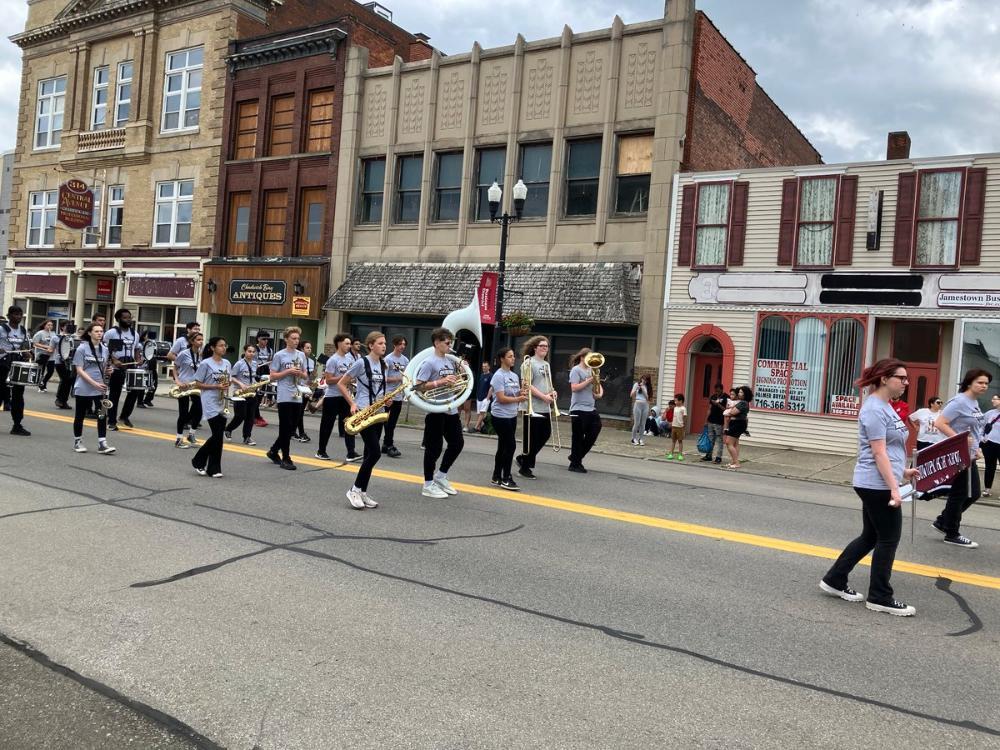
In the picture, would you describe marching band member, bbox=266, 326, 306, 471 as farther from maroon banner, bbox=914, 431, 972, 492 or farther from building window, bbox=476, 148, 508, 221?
building window, bbox=476, 148, 508, 221

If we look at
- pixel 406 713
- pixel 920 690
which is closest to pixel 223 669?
pixel 406 713

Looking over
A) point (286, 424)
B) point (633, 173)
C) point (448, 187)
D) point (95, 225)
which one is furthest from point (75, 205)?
point (286, 424)

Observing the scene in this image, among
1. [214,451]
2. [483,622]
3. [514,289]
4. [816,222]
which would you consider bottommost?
[483,622]

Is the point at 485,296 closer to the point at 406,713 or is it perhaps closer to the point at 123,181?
the point at 406,713

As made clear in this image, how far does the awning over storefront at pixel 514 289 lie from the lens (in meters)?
20.5

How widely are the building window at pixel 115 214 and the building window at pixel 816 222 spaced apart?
84.4 feet

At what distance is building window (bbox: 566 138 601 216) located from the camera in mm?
21875

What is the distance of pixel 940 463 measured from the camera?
22.7 feet

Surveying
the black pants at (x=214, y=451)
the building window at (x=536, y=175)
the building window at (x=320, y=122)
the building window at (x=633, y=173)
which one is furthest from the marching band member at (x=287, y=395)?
the building window at (x=320, y=122)

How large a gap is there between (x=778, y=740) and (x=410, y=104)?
2374 centimetres

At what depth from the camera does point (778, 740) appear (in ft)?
12.1

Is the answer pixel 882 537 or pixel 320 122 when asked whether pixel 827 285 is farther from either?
pixel 320 122

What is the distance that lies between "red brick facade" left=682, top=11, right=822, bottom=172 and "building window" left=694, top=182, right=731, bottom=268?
1.31 m

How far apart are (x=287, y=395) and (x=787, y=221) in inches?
492
